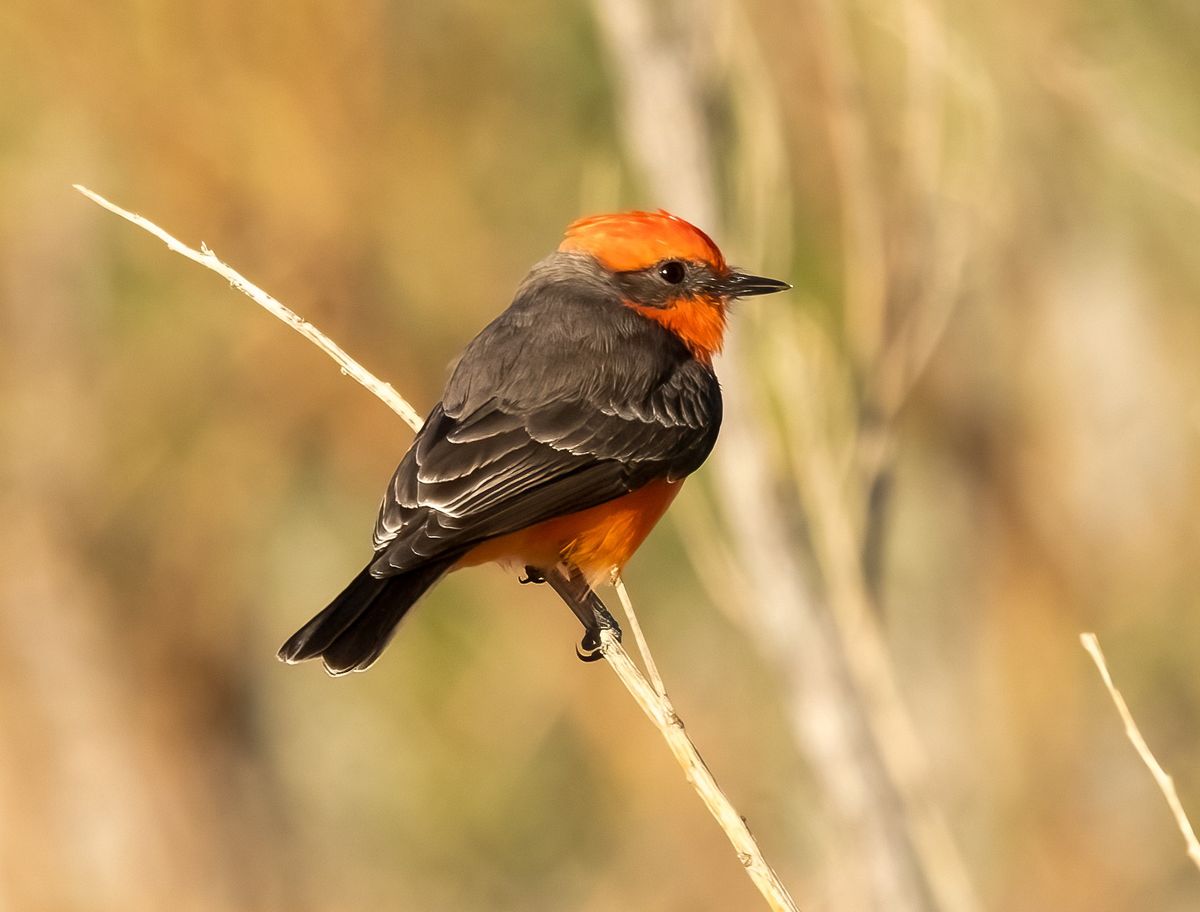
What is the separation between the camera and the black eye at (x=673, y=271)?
4957 millimetres

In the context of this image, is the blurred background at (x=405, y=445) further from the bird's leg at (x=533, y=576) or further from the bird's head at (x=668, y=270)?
the bird's leg at (x=533, y=576)

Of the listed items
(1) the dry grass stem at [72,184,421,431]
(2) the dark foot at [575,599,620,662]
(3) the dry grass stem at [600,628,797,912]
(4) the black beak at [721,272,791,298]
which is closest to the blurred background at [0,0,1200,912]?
(4) the black beak at [721,272,791,298]

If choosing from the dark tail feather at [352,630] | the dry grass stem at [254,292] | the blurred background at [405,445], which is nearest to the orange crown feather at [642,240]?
the dry grass stem at [254,292]

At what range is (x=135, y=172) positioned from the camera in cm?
802

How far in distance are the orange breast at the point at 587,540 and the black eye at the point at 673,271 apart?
0.78m

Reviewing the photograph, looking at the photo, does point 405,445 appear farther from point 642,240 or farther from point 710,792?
point 710,792

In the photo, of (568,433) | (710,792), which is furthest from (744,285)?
(710,792)

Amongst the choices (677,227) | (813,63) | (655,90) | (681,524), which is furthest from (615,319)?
(813,63)

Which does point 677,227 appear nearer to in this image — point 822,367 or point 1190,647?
point 822,367

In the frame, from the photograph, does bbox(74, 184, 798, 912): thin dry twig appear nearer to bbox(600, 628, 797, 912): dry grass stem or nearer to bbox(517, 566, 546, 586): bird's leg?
bbox(600, 628, 797, 912): dry grass stem

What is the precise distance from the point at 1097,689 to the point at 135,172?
611cm

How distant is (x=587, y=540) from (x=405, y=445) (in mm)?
4589

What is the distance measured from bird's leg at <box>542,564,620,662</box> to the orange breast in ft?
0.25

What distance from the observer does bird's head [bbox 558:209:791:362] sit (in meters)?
4.91
